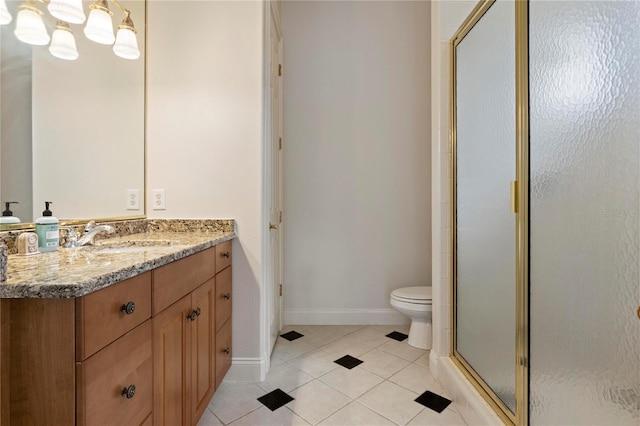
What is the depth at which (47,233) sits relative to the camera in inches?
42.5

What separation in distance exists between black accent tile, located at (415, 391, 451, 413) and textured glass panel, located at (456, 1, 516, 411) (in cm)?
23

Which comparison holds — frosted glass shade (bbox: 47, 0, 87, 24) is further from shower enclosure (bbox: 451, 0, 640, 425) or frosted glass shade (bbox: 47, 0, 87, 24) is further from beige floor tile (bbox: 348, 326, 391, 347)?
beige floor tile (bbox: 348, 326, 391, 347)

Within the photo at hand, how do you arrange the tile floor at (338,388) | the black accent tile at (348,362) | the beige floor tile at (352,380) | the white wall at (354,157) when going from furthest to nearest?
1. the white wall at (354,157)
2. the black accent tile at (348,362)
3. the beige floor tile at (352,380)
4. the tile floor at (338,388)

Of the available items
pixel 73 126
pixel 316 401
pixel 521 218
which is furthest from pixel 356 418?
pixel 73 126

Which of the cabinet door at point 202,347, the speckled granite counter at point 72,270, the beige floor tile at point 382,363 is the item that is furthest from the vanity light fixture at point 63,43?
the beige floor tile at point 382,363

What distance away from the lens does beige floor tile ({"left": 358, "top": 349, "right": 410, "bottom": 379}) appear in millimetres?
1819

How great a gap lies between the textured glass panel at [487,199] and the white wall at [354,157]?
35.6 inches

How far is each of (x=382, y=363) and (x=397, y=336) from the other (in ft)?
1.50

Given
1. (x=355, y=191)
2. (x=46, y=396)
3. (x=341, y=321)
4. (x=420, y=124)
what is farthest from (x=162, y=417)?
(x=420, y=124)

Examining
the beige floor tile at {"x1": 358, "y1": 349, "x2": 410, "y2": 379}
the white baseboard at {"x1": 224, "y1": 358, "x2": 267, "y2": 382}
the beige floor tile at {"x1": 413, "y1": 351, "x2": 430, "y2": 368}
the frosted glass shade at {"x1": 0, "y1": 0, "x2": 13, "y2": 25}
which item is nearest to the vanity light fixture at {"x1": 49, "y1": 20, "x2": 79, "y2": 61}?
the frosted glass shade at {"x1": 0, "y1": 0, "x2": 13, "y2": 25}

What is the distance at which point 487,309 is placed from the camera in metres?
1.41

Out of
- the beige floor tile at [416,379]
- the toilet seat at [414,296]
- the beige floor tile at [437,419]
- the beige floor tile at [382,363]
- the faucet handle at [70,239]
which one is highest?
the faucet handle at [70,239]

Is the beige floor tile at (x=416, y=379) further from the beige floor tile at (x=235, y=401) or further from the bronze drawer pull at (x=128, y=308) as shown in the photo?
the bronze drawer pull at (x=128, y=308)

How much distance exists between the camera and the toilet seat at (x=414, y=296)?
207 cm
